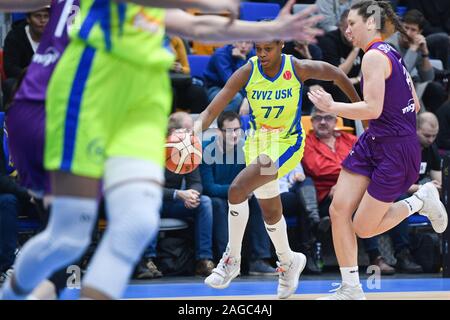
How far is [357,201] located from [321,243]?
254 centimetres

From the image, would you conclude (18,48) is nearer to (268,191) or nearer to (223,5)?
(268,191)

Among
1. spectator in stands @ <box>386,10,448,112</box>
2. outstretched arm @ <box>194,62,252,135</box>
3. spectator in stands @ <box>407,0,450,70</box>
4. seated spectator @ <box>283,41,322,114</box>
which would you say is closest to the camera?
outstretched arm @ <box>194,62,252,135</box>

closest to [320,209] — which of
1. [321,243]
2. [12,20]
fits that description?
[321,243]

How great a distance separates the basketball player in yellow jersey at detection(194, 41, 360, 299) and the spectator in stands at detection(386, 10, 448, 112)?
3528 millimetres

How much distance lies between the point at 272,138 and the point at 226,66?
254cm

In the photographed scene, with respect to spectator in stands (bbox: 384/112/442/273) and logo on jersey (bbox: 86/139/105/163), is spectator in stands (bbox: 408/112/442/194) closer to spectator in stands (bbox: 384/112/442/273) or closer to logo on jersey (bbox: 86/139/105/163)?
spectator in stands (bbox: 384/112/442/273)

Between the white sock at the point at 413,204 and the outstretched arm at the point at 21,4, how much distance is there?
134 inches

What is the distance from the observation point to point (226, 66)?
A: 31.2 feet

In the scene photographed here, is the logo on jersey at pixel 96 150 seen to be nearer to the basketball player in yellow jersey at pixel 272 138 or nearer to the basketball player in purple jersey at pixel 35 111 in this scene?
the basketball player in purple jersey at pixel 35 111

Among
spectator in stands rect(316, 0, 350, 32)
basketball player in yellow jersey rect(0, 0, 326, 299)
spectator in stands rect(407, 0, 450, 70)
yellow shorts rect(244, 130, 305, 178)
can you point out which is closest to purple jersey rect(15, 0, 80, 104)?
basketball player in yellow jersey rect(0, 0, 326, 299)

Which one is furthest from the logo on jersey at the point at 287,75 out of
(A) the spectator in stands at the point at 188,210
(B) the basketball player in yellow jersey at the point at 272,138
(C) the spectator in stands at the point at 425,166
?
(C) the spectator in stands at the point at 425,166

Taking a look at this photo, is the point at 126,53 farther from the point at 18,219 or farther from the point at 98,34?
the point at 18,219

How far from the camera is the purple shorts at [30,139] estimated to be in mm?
4523

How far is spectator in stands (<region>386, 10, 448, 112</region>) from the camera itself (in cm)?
1036
